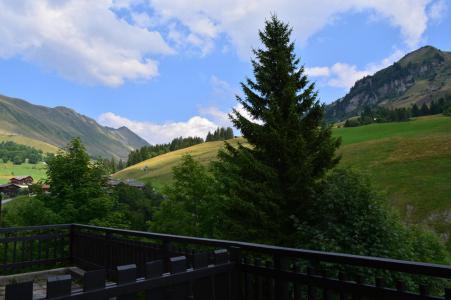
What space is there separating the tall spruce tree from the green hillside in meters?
2.25

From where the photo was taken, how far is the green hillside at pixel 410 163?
35.8 metres

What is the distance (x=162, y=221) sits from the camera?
99.0 ft

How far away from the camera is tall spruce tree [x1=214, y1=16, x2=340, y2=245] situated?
16422 millimetres

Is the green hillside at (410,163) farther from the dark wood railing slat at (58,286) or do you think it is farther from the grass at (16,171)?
the grass at (16,171)

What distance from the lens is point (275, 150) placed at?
685 inches

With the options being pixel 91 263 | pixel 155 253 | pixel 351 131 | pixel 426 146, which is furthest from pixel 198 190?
pixel 351 131

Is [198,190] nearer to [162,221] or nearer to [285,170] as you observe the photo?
[162,221]

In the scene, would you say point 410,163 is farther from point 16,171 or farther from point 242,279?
point 16,171

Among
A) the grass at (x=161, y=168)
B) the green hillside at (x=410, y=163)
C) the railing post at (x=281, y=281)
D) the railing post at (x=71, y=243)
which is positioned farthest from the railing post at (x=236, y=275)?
the grass at (x=161, y=168)

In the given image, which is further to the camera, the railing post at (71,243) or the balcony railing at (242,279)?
the railing post at (71,243)

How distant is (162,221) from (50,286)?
28.6 meters

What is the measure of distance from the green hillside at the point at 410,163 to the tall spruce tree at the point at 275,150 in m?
2.25

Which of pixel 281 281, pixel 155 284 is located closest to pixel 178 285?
pixel 155 284

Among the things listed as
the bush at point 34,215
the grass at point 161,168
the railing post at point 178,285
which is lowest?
the bush at point 34,215
